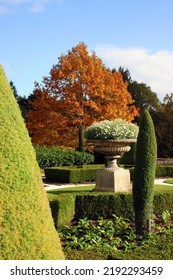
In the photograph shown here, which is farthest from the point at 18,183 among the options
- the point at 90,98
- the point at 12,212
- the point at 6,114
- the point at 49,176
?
the point at 90,98

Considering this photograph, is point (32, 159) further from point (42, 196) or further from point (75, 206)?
point (75, 206)

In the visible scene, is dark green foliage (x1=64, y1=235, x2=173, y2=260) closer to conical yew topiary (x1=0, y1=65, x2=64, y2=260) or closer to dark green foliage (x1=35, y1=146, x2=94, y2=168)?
conical yew topiary (x1=0, y1=65, x2=64, y2=260)

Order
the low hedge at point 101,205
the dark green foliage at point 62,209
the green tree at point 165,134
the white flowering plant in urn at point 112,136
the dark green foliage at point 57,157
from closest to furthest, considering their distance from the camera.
→ the dark green foliage at point 62,209
the low hedge at point 101,205
the white flowering plant in urn at point 112,136
the dark green foliage at point 57,157
the green tree at point 165,134

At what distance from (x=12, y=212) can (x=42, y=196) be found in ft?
1.46

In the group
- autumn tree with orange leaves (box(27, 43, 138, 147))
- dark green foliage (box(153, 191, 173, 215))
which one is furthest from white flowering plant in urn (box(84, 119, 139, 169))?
autumn tree with orange leaves (box(27, 43, 138, 147))

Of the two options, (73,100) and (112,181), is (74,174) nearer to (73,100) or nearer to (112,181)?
(112,181)

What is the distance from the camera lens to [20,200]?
3.74 m

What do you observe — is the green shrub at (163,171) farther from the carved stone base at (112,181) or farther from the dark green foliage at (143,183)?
the dark green foliage at (143,183)

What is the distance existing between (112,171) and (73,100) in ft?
43.5

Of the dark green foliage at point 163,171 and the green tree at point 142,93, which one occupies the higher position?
the green tree at point 142,93

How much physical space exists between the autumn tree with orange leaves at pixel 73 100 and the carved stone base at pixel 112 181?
12.6 m

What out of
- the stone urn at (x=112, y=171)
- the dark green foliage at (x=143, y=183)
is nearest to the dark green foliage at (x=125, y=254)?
the dark green foliage at (x=143, y=183)

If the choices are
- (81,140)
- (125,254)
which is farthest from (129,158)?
(125,254)

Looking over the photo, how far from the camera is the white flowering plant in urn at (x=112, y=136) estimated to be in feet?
43.7
